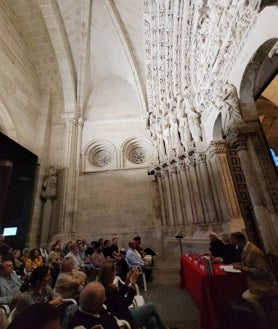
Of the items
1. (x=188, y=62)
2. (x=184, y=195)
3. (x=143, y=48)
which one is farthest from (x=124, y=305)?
(x=143, y=48)

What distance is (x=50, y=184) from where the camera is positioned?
27.4ft

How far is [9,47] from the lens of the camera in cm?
771

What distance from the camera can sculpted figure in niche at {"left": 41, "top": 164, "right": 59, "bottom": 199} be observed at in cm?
823

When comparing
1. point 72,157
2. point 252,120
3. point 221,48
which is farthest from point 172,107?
point 72,157

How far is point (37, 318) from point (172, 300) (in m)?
3.02

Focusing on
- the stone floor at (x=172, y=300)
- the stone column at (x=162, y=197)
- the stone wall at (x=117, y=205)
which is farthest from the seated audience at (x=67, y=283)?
the stone wall at (x=117, y=205)

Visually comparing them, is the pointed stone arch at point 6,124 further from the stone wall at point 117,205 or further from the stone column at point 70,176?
the stone wall at point 117,205

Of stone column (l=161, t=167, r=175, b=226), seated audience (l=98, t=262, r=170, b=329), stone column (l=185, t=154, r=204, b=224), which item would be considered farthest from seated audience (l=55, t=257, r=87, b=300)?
stone column (l=161, t=167, r=175, b=226)

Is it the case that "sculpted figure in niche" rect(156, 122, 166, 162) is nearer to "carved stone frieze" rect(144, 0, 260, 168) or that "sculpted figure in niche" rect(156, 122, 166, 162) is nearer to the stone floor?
"carved stone frieze" rect(144, 0, 260, 168)

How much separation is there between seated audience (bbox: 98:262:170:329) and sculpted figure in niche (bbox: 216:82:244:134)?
3127 mm

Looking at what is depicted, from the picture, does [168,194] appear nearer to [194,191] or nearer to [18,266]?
[194,191]

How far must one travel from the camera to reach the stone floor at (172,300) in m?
2.52

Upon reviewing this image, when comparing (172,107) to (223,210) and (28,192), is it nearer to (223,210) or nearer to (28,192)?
(223,210)

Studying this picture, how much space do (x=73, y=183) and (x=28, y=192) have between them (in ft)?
5.81
